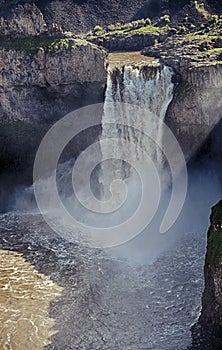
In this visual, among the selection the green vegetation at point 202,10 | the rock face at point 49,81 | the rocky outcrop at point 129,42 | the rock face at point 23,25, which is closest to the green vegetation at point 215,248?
the rock face at point 49,81

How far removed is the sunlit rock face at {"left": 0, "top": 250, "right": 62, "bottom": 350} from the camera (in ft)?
79.3

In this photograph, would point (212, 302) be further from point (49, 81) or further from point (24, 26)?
point (24, 26)

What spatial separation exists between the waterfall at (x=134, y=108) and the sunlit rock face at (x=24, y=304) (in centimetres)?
1171

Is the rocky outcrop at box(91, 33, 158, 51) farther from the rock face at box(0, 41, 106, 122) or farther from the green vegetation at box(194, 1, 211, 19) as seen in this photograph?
the rock face at box(0, 41, 106, 122)

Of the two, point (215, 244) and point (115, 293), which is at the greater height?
point (215, 244)

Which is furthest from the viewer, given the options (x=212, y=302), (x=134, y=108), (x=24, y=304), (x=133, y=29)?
(x=133, y=29)

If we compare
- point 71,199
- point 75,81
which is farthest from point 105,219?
point 75,81

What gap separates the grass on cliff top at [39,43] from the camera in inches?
1567

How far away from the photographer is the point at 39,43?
40406mm

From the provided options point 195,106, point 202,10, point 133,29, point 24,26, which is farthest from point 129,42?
point 195,106

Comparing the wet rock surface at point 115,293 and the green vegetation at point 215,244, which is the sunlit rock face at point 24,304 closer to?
the wet rock surface at point 115,293

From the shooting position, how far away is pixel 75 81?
132ft

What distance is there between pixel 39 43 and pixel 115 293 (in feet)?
69.7

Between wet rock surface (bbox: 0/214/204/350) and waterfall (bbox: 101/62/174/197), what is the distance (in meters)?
8.03
